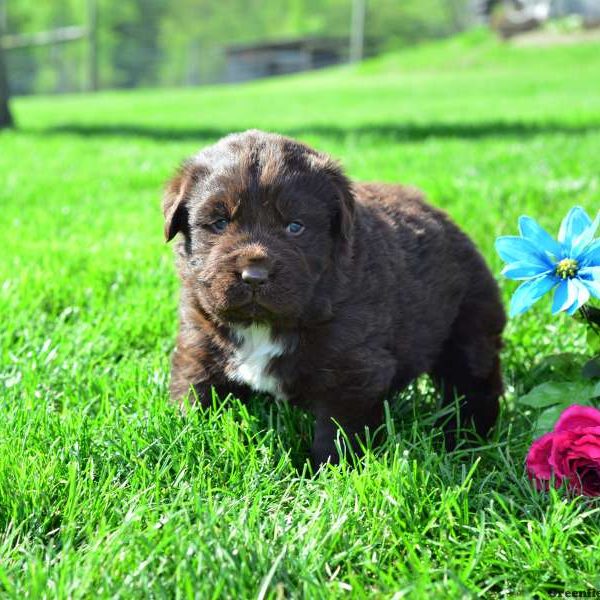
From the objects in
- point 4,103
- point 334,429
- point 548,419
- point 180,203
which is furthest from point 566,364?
point 4,103

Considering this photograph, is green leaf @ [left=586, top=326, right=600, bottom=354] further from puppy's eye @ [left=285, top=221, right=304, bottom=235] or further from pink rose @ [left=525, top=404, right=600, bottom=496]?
puppy's eye @ [left=285, top=221, right=304, bottom=235]

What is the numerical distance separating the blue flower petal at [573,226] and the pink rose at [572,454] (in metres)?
0.53

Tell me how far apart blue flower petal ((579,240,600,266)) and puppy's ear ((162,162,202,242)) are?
1289mm

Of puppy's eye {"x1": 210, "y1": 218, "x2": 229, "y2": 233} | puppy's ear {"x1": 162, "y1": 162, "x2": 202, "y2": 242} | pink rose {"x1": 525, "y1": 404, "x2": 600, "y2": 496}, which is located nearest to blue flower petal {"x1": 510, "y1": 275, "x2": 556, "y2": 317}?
pink rose {"x1": 525, "y1": 404, "x2": 600, "y2": 496}

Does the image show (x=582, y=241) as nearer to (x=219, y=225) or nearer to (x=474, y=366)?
(x=474, y=366)

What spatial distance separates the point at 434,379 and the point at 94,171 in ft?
19.1

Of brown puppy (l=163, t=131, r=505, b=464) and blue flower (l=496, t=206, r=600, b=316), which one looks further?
brown puppy (l=163, t=131, r=505, b=464)

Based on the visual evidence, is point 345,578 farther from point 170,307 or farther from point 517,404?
point 170,307

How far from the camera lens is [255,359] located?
2.77 meters

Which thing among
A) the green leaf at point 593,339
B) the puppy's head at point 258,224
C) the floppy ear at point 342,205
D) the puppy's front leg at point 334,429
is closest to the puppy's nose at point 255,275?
the puppy's head at point 258,224

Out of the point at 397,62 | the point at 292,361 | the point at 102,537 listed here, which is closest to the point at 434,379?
the point at 292,361

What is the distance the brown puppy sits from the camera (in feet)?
8.59

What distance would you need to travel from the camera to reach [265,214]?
2697mm

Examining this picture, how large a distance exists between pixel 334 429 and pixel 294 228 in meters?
0.67
